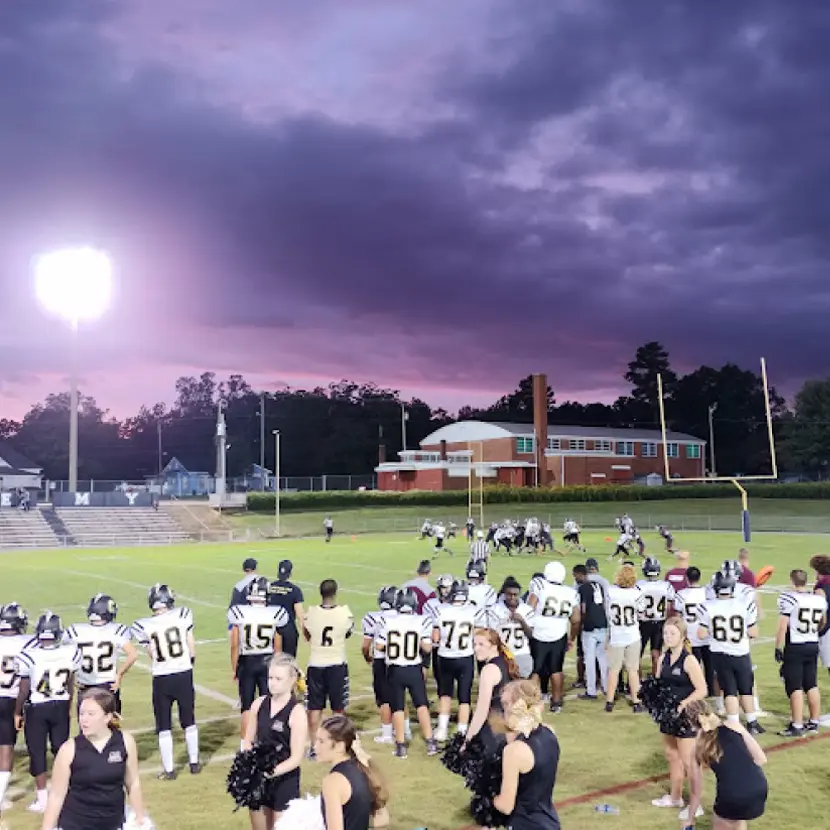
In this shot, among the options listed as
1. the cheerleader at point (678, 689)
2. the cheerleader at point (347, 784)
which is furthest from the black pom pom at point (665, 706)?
the cheerleader at point (347, 784)

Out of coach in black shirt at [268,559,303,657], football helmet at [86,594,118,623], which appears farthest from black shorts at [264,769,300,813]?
coach in black shirt at [268,559,303,657]

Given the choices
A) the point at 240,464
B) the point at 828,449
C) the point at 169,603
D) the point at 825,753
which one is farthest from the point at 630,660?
the point at 240,464

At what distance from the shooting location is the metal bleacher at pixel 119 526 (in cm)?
4916

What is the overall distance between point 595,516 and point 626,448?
25.2 metres

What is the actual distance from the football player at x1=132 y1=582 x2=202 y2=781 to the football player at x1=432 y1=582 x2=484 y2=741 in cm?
257

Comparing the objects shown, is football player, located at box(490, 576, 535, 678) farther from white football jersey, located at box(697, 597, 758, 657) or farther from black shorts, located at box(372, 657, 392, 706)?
white football jersey, located at box(697, 597, 758, 657)

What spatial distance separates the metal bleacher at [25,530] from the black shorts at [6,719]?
137ft

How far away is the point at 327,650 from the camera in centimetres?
938

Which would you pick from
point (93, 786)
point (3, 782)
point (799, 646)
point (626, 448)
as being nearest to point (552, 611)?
point (799, 646)

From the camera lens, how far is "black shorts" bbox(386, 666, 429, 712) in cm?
902

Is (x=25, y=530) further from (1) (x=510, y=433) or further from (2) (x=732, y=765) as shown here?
(2) (x=732, y=765)

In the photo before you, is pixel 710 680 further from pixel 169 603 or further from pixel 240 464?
pixel 240 464

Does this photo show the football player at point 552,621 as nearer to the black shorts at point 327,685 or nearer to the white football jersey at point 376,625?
the white football jersey at point 376,625

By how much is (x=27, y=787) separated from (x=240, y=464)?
355 feet
